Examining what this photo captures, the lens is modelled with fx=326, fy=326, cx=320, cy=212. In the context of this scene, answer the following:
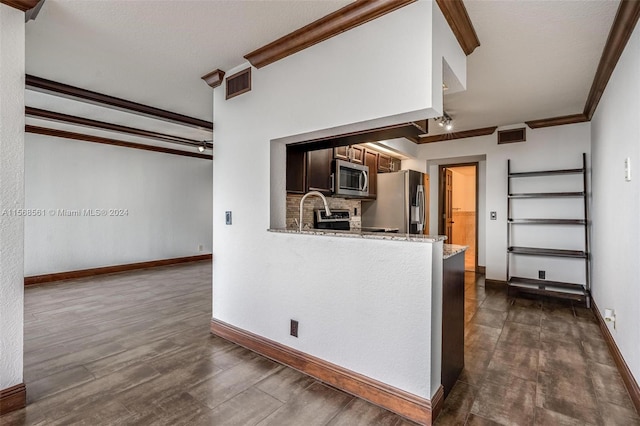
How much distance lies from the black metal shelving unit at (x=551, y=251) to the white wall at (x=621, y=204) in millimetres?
773

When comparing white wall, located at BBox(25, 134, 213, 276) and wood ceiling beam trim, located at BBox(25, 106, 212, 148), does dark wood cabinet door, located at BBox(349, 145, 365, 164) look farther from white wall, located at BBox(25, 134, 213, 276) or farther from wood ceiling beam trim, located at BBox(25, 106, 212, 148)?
white wall, located at BBox(25, 134, 213, 276)

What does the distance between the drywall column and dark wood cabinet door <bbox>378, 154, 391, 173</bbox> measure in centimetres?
431

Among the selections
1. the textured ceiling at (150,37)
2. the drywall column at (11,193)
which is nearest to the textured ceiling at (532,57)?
the textured ceiling at (150,37)

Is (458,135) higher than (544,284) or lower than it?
higher

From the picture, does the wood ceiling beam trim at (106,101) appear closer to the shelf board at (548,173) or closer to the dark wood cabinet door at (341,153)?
the dark wood cabinet door at (341,153)

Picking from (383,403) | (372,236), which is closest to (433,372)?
(383,403)

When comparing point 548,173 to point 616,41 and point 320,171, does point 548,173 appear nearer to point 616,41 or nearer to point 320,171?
point 616,41

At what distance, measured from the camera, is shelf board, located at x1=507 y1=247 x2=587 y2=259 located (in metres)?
4.36

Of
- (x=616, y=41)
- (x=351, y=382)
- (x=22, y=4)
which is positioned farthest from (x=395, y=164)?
(x=22, y=4)

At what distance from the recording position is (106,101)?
376 centimetres

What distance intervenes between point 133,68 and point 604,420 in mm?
4379

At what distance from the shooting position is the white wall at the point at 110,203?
16.9ft

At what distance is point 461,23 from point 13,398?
3.63 m

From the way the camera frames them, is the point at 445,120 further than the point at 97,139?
No
